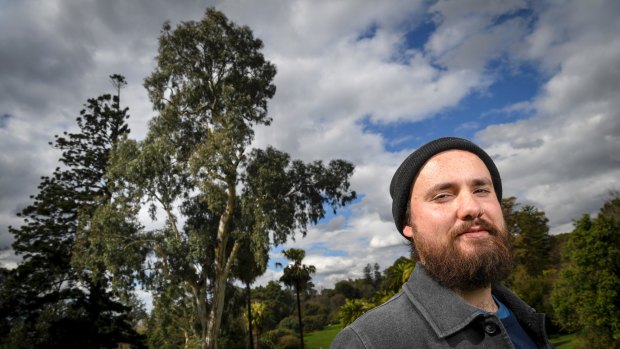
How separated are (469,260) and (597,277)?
27.6 metres

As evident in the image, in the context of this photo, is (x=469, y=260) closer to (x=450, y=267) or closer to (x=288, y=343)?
(x=450, y=267)

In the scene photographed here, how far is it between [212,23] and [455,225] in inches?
837

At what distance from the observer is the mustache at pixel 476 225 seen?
54.9 inches

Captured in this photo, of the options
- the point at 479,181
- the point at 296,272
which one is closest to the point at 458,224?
the point at 479,181

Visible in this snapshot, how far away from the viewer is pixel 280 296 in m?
74.4

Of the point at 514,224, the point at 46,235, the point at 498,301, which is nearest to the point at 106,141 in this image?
the point at 46,235

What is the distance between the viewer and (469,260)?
4.40 feet

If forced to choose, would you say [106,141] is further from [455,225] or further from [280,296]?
[280,296]

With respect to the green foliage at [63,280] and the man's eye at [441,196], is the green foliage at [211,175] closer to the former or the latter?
the green foliage at [63,280]

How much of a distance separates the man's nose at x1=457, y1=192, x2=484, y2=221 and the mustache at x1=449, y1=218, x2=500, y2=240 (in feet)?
0.06

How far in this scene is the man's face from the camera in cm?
135

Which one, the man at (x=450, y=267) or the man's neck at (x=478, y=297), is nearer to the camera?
the man at (x=450, y=267)

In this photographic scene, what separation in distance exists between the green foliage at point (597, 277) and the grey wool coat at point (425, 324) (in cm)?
2686

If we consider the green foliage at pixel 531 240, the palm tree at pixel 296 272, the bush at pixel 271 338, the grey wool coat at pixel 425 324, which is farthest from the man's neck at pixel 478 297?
the green foliage at pixel 531 240
